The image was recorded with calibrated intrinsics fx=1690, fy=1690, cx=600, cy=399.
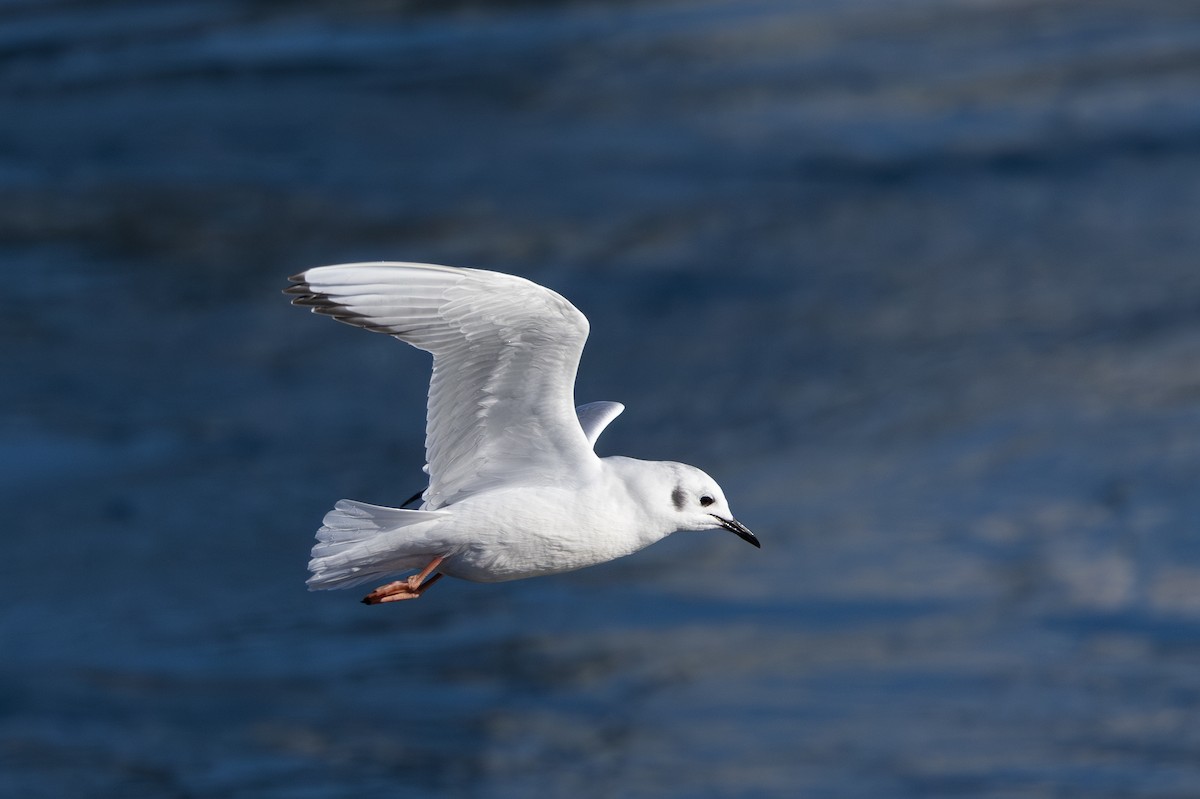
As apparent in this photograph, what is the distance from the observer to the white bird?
5.59 meters

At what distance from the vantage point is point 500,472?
5988 mm

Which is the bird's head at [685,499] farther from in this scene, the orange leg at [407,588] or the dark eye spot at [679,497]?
the orange leg at [407,588]

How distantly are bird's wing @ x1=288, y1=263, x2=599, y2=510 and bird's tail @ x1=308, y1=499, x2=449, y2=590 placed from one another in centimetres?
34

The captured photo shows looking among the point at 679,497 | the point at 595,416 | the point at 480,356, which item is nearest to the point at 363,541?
the point at 480,356

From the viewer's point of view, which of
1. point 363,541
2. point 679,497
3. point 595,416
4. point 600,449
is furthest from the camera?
point 600,449

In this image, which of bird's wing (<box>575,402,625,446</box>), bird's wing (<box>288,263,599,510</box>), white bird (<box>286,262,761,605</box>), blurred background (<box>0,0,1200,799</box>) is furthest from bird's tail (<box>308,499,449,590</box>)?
blurred background (<box>0,0,1200,799</box>)

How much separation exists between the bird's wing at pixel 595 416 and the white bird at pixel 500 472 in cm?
57

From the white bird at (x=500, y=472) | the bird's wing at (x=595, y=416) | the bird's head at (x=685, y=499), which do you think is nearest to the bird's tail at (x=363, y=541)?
the white bird at (x=500, y=472)

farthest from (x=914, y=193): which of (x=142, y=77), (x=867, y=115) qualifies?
(x=142, y=77)

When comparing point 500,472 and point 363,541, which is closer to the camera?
point 363,541

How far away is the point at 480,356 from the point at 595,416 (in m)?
0.99

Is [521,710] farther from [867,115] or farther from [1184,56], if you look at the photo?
[1184,56]

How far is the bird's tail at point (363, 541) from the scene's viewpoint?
5.68 m

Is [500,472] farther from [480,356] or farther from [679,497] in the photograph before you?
[679,497]
